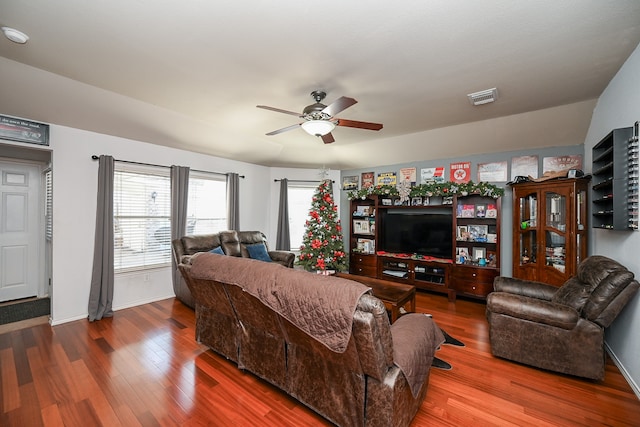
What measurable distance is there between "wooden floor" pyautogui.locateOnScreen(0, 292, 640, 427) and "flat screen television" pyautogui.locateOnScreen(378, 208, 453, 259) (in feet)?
6.58

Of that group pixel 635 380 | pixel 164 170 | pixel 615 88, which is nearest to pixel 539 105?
pixel 615 88

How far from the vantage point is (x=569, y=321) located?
7.36 feet

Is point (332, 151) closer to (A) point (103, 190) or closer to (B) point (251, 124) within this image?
(B) point (251, 124)

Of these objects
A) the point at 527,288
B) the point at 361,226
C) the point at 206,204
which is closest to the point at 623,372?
the point at 527,288

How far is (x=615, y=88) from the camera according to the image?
2.65 meters

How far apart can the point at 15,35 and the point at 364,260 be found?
546 centimetres

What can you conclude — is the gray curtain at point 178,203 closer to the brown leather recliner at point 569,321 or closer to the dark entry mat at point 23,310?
the dark entry mat at point 23,310

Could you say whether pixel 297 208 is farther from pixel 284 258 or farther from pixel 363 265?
pixel 363 265

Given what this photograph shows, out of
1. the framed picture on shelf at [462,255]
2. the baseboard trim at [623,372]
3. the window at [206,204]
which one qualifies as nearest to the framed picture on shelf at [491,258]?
the framed picture on shelf at [462,255]

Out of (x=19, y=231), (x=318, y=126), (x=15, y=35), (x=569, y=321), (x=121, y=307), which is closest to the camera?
(x=15, y=35)

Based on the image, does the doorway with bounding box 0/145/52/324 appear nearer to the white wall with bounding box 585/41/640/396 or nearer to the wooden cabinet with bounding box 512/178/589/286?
the white wall with bounding box 585/41/640/396

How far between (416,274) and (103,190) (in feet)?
17.0

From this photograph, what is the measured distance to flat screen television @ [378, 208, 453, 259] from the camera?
186 inches

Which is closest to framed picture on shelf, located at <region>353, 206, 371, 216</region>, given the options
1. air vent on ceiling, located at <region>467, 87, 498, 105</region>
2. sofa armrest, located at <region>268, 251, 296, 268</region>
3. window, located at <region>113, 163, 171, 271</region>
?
sofa armrest, located at <region>268, 251, 296, 268</region>
